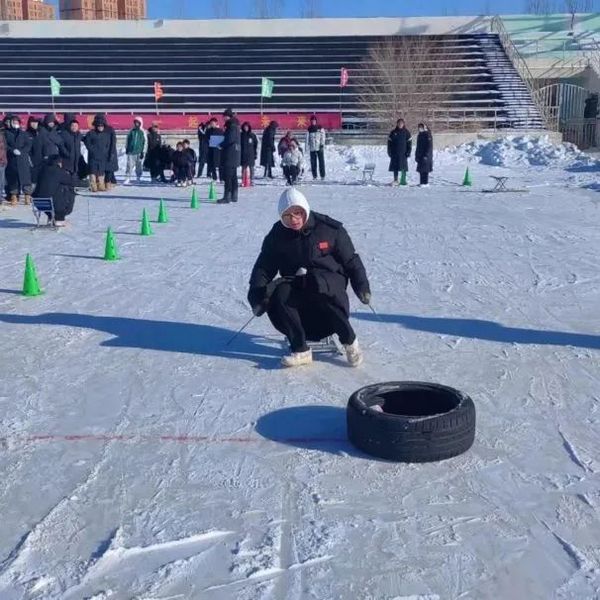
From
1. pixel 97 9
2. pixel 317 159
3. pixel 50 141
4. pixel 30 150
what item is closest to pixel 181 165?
pixel 317 159

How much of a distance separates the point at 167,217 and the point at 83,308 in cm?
659

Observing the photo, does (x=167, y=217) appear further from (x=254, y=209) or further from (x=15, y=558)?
(x=15, y=558)

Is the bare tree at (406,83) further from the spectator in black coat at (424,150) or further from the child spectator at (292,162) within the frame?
the spectator in black coat at (424,150)

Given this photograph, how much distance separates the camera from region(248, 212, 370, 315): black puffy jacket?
5801 millimetres

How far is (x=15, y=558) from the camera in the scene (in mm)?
3553

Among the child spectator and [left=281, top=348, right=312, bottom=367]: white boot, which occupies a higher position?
the child spectator

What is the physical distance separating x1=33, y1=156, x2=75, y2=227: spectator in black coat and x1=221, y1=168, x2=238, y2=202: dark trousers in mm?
3977

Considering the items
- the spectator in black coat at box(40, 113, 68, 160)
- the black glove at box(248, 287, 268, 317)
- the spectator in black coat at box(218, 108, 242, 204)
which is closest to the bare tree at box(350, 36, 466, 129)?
the spectator in black coat at box(218, 108, 242, 204)

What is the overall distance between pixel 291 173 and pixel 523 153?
29.7 ft

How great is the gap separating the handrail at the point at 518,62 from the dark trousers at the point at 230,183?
18.7 m

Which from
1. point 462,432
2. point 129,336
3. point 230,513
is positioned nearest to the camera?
point 230,513

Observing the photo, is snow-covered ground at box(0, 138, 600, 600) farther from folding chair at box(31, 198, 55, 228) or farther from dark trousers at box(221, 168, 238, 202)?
dark trousers at box(221, 168, 238, 202)

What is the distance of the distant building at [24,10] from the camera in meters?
79.3

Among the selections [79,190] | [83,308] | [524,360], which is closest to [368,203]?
[79,190]
